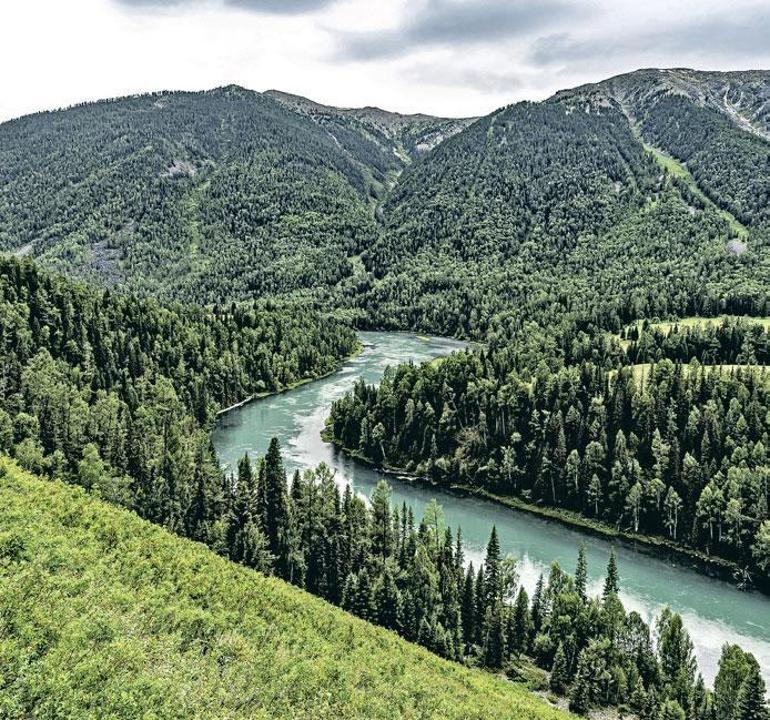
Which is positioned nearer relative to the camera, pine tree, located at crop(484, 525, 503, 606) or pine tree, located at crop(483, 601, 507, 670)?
pine tree, located at crop(483, 601, 507, 670)

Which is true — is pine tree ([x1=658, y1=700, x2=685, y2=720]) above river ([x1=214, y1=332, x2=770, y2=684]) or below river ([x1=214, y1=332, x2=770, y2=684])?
above

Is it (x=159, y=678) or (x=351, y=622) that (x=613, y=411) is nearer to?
(x=351, y=622)

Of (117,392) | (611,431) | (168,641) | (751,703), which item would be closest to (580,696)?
(751,703)

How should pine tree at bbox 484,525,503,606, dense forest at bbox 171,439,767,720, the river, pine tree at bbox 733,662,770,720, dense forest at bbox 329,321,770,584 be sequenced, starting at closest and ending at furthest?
pine tree at bbox 733,662,770,720 → dense forest at bbox 171,439,767,720 → pine tree at bbox 484,525,503,606 → the river → dense forest at bbox 329,321,770,584

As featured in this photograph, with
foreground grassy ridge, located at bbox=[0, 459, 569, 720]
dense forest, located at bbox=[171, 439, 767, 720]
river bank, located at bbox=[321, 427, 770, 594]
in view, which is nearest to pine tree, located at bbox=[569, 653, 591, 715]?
dense forest, located at bbox=[171, 439, 767, 720]

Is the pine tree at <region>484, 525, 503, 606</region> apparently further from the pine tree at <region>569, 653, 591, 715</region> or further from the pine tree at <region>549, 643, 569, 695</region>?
the pine tree at <region>569, 653, 591, 715</region>

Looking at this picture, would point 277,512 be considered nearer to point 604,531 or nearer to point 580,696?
point 580,696

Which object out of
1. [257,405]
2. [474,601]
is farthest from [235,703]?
[257,405]
